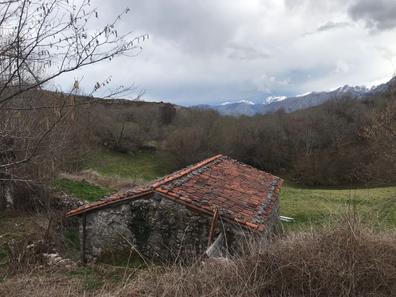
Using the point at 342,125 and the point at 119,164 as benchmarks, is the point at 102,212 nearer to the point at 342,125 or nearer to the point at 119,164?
the point at 119,164

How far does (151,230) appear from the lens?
10.3 metres

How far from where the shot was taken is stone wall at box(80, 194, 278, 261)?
9.88 metres

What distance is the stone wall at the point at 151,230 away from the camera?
9875 millimetres

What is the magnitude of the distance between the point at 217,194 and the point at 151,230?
6.54 ft

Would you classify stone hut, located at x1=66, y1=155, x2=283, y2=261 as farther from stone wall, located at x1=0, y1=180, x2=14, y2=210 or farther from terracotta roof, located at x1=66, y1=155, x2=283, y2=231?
stone wall, located at x1=0, y1=180, x2=14, y2=210

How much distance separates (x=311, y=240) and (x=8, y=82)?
3.55 meters

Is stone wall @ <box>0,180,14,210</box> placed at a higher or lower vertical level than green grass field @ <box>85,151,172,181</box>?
higher

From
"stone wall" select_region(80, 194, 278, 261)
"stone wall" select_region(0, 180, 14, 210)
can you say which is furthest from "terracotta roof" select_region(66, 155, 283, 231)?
"stone wall" select_region(0, 180, 14, 210)

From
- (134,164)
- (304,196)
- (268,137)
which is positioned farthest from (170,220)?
(268,137)

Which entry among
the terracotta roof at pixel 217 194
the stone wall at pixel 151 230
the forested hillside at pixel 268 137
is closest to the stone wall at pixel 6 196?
the terracotta roof at pixel 217 194

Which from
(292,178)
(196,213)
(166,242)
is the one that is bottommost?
(292,178)

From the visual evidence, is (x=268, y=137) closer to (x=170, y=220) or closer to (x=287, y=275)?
(x=170, y=220)

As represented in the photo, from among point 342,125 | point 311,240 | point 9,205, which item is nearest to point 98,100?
point 311,240

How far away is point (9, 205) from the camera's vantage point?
16.1 m
